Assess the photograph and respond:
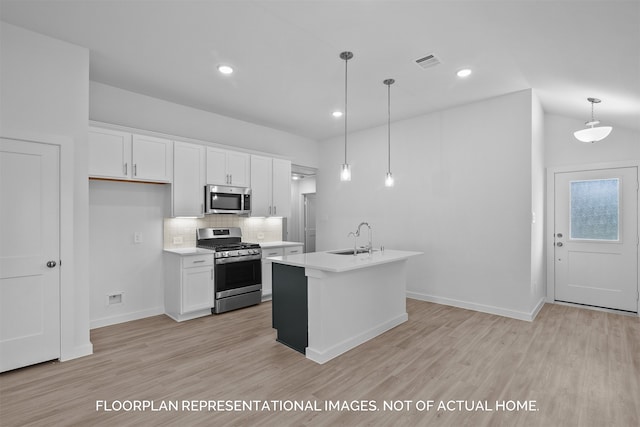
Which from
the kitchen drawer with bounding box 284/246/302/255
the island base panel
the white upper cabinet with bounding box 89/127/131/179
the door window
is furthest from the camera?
the kitchen drawer with bounding box 284/246/302/255

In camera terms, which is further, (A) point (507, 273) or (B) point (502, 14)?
(A) point (507, 273)

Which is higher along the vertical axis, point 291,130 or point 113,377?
point 291,130

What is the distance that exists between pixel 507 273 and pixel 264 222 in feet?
12.9

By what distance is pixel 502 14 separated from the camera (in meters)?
2.49

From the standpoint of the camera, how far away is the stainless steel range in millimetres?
4488

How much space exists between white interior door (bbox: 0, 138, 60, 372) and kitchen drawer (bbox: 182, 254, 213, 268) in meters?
1.39

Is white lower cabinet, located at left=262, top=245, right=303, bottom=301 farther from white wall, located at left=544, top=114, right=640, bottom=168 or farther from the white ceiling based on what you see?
white wall, located at left=544, top=114, right=640, bottom=168

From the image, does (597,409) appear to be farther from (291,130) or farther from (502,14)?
(291,130)

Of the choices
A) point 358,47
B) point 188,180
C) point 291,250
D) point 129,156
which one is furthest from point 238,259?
point 358,47

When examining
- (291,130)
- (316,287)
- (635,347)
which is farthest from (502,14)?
(291,130)

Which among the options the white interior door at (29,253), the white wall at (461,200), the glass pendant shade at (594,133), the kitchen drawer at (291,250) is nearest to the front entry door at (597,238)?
the white wall at (461,200)

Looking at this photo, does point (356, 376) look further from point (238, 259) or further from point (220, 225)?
point (220, 225)

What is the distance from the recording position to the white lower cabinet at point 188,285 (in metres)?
4.19

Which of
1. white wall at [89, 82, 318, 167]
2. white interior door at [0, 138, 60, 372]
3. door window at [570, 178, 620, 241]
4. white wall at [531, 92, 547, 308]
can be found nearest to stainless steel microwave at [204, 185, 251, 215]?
white wall at [89, 82, 318, 167]
